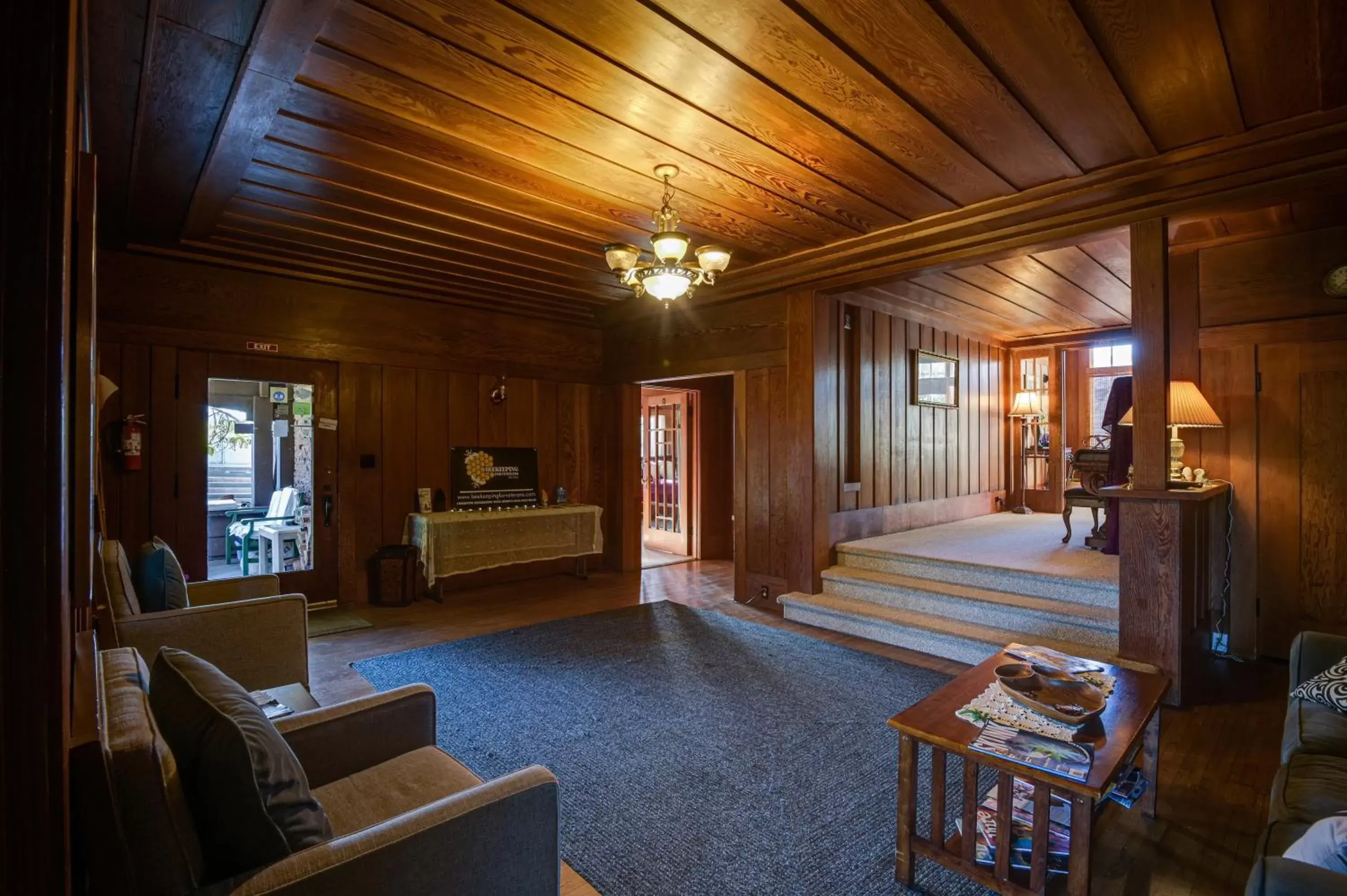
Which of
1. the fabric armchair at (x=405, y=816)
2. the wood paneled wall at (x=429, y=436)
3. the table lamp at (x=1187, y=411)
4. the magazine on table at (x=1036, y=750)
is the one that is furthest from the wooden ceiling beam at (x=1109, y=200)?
the fabric armchair at (x=405, y=816)

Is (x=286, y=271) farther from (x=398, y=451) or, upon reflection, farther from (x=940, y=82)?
(x=940, y=82)

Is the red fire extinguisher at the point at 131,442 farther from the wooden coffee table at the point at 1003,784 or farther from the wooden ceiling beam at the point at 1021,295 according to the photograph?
the wooden ceiling beam at the point at 1021,295

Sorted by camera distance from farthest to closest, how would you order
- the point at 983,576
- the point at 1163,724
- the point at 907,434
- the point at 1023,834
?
the point at 907,434 < the point at 983,576 < the point at 1163,724 < the point at 1023,834

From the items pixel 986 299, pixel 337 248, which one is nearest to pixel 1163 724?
pixel 986 299

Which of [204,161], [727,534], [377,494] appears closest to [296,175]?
[204,161]

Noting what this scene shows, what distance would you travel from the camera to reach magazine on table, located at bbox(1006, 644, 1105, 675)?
95.5 inches

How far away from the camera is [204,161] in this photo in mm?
3229

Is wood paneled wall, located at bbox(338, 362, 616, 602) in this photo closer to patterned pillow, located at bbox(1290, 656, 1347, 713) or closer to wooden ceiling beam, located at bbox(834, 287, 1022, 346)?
wooden ceiling beam, located at bbox(834, 287, 1022, 346)

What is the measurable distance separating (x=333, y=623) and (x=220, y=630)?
93.5 inches

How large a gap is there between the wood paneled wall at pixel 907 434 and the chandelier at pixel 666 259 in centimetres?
183

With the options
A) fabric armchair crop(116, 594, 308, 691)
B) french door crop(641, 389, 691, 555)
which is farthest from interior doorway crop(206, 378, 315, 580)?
french door crop(641, 389, 691, 555)

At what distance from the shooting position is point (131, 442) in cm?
447

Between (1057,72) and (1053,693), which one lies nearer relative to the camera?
(1053,693)

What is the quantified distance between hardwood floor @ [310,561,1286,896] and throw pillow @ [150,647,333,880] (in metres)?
1.05
